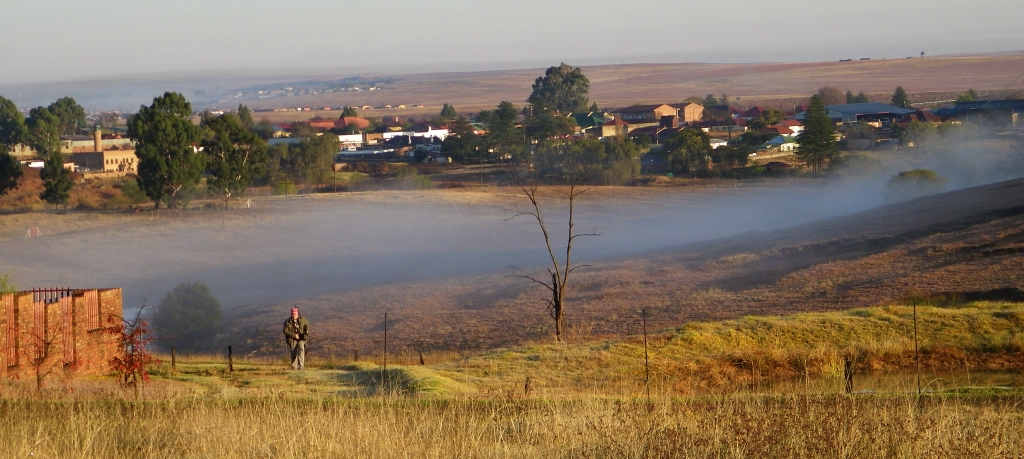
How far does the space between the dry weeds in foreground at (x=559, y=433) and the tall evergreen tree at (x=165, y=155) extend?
53.8 m

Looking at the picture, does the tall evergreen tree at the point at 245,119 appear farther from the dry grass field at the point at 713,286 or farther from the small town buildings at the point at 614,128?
the dry grass field at the point at 713,286

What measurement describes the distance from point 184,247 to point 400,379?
132 ft

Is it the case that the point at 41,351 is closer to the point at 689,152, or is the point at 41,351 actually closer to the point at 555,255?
the point at 555,255

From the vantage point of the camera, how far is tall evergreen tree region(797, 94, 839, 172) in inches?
3009

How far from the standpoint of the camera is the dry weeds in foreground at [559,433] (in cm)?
701

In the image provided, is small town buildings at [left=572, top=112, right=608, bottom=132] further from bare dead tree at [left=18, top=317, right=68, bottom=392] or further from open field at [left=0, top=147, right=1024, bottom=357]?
bare dead tree at [left=18, top=317, right=68, bottom=392]

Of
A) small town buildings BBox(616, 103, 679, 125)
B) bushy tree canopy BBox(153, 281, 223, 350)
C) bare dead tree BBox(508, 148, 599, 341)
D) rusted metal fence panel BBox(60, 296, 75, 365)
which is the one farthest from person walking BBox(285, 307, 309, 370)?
small town buildings BBox(616, 103, 679, 125)

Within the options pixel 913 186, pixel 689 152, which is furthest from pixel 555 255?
pixel 689 152

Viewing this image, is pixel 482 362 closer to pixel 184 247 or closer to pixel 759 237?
pixel 759 237

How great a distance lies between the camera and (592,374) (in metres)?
16.8

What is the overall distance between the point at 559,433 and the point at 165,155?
187 feet

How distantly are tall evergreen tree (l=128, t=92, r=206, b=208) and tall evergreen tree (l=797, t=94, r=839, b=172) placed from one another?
43.0 metres

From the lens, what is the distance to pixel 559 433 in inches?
305

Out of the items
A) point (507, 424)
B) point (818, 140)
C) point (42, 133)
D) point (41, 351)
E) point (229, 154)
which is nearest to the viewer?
point (507, 424)
